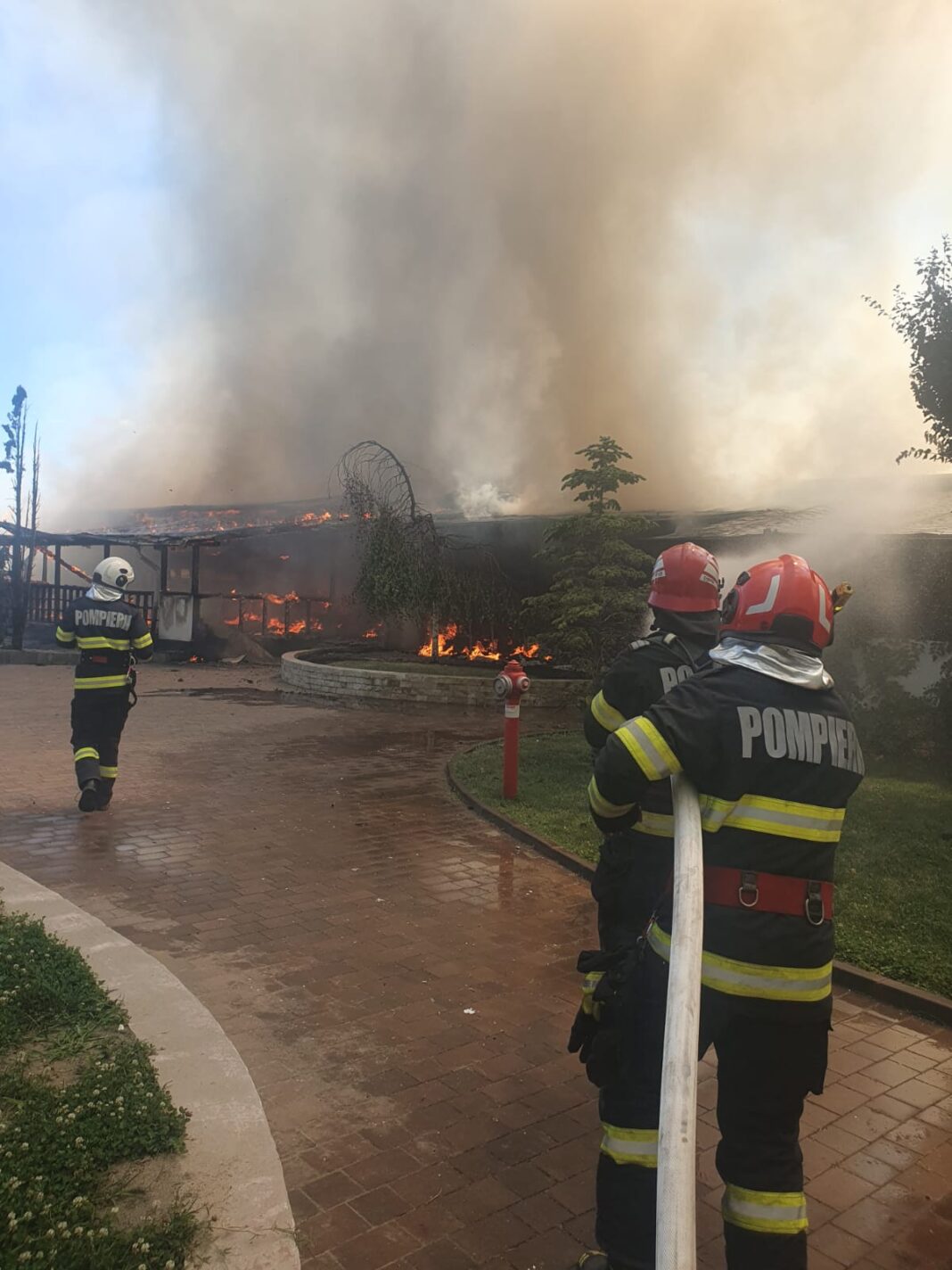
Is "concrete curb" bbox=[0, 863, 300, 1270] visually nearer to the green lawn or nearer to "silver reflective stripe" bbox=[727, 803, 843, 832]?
"silver reflective stripe" bbox=[727, 803, 843, 832]

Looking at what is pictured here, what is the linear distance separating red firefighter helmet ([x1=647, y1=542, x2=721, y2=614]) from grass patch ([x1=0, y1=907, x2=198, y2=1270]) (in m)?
2.16

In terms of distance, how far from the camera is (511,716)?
7320 millimetres

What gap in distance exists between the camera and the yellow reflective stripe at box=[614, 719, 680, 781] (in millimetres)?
2055

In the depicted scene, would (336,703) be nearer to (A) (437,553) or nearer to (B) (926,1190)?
(A) (437,553)

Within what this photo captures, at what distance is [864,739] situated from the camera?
9922 millimetres

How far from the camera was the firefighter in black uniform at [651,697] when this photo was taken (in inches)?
104

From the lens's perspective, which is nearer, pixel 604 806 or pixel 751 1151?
pixel 751 1151

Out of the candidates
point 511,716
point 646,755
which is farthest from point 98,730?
point 646,755

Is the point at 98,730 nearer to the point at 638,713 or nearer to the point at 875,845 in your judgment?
the point at 638,713

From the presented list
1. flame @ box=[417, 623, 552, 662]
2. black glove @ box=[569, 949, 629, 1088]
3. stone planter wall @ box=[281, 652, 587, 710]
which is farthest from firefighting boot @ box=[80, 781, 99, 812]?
flame @ box=[417, 623, 552, 662]

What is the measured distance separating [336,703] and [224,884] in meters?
8.20

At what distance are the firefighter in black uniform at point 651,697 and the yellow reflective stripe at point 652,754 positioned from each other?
0.52 meters

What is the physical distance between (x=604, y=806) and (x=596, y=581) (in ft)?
21.8

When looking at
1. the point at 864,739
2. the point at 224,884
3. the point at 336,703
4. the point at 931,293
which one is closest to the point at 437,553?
the point at 336,703
